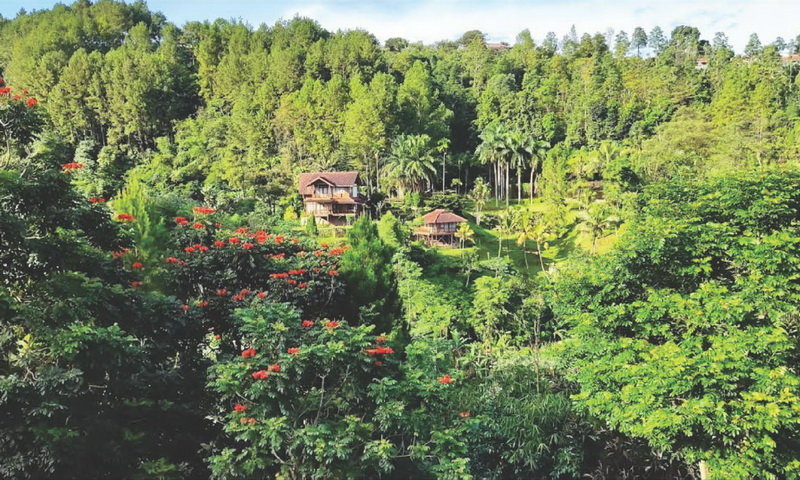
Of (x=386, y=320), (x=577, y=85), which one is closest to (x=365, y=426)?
(x=386, y=320)

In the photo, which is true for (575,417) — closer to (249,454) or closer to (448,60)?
(249,454)

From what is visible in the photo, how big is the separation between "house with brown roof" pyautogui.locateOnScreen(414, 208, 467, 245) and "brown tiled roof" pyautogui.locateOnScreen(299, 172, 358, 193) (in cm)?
546

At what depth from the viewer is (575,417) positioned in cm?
961

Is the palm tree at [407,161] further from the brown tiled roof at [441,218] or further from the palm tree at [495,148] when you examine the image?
the palm tree at [495,148]

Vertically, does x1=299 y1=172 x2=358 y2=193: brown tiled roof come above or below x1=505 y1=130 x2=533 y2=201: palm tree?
below

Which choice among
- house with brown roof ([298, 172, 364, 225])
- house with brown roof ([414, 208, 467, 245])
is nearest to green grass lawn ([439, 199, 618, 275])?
house with brown roof ([414, 208, 467, 245])

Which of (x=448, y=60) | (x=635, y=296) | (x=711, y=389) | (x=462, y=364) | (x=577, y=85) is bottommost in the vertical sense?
(x=462, y=364)

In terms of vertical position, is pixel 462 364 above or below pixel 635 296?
below

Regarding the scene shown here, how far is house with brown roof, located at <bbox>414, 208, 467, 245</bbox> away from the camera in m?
34.5

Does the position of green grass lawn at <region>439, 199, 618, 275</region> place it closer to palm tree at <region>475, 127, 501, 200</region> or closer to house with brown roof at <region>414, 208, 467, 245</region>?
house with brown roof at <region>414, 208, 467, 245</region>

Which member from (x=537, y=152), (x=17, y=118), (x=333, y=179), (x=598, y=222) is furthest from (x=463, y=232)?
(x=17, y=118)

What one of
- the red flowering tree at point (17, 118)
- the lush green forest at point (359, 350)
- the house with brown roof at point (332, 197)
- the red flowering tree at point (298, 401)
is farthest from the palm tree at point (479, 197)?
the red flowering tree at point (17, 118)

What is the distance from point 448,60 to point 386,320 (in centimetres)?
6582

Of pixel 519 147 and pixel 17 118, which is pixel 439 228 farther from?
pixel 17 118
